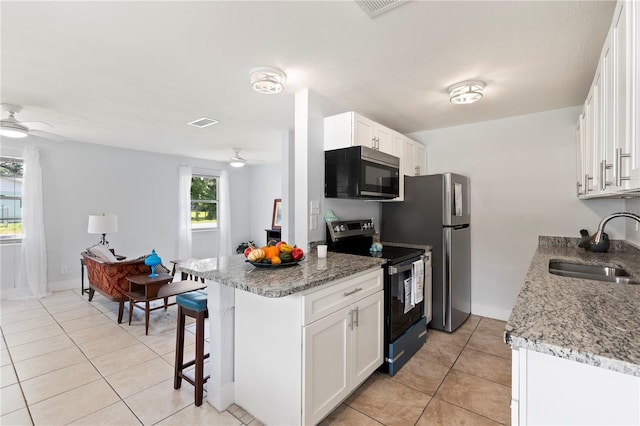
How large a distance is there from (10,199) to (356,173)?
5134 millimetres

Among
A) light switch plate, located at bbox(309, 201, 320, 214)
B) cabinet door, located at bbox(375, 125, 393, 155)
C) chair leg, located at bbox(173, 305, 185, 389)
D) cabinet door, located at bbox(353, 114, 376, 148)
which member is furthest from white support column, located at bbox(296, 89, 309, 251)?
chair leg, located at bbox(173, 305, 185, 389)

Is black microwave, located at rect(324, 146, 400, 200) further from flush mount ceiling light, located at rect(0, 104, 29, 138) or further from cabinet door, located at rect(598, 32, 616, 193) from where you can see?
flush mount ceiling light, located at rect(0, 104, 29, 138)

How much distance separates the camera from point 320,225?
8.75 feet

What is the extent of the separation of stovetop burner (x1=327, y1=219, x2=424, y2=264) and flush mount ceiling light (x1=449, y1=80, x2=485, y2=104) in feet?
4.57

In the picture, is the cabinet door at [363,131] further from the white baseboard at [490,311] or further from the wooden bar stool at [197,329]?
the white baseboard at [490,311]

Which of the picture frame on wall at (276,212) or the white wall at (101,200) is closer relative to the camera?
the white wall at (101,200)

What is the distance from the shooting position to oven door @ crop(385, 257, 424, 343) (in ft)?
7.35

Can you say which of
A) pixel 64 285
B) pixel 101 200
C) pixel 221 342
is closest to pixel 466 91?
pixel 221 342

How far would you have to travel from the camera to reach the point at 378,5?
4.93 ft

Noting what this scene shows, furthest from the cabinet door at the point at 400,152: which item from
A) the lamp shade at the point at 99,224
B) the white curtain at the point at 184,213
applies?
the white curtain at the point at 184,213

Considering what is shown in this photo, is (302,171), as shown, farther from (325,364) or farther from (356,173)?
(325,364)

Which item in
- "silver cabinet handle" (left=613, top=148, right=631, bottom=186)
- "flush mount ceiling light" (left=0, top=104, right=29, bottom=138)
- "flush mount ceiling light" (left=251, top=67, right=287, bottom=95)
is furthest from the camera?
"flush mount ceiling light" (left=0, top=104, right=29, bottom=138)

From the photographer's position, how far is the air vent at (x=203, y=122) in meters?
3.53

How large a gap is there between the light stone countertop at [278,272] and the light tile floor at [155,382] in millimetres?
895
